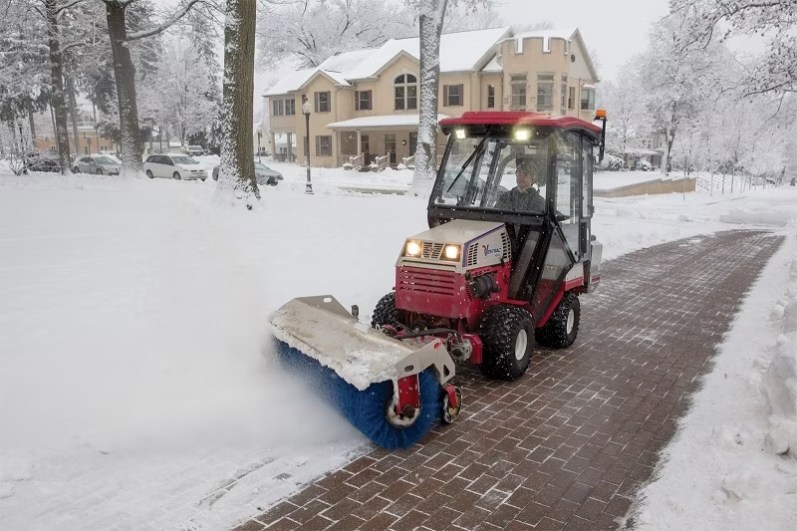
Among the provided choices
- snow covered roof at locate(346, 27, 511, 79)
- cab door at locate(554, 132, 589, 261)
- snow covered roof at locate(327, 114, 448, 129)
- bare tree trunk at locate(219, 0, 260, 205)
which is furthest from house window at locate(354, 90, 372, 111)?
cab door at locate(554, 132, 589, 261)

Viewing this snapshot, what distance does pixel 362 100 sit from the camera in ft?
143

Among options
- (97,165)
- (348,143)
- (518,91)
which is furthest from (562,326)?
(348,143)

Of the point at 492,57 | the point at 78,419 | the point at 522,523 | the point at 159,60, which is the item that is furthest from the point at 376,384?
the point at 159,60

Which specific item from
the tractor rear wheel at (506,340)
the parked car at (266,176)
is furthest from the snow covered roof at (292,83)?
the tractor rear wheel at (506,340)

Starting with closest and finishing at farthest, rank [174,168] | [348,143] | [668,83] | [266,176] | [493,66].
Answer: [266,176] → [174,168] → [493,66] → [348,143] → [668,83]

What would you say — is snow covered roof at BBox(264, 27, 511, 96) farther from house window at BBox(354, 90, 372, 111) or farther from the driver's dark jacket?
the driver's dark jacket

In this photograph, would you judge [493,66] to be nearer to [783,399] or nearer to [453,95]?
[453,95]

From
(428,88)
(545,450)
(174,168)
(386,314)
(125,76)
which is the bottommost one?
(545,450)

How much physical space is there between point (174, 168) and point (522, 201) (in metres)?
26.7

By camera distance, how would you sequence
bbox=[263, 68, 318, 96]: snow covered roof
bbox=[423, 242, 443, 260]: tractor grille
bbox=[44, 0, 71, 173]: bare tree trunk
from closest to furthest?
bbox=[423, 242, 443, 260]: tractor grille → bbox=[44, 0, 71, 173]: bare tree trunk → bbox=[263, 68, 318, 96]: snow covered roof

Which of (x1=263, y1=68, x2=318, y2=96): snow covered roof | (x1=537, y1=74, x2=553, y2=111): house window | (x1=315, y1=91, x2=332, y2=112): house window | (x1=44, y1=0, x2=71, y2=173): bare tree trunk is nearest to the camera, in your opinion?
(x1=44, y1=0, x2=71, y2=173): bare tree trunk

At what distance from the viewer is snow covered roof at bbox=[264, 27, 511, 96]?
127 ft

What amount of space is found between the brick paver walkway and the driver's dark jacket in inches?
64.9

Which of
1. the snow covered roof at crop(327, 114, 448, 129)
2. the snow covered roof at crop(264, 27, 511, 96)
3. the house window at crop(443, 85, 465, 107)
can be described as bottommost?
the snow covered roof at crop(327, 114, 448, 129)
